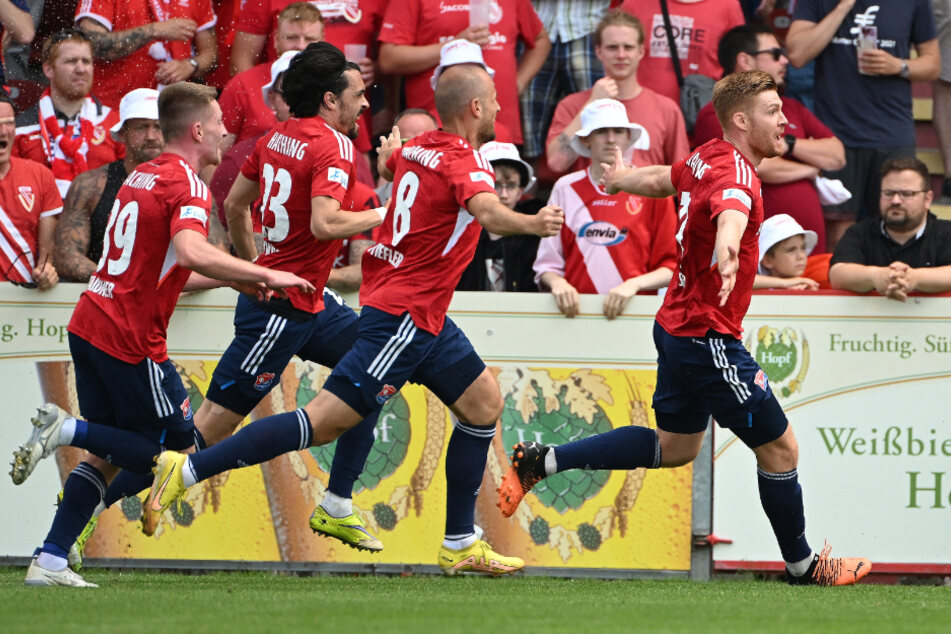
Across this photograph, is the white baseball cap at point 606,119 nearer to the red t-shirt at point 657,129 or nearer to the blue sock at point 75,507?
the red t-shirt at point 657,129

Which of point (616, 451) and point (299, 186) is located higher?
point (299, 186)

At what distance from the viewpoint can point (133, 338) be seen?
233 inches

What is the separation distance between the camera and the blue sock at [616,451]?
250 inches

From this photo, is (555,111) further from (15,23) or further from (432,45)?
(15,23)

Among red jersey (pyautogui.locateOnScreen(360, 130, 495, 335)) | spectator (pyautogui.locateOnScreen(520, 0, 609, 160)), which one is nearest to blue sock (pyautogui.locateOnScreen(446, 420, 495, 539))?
red jersey (pyautogui.locateOnScreen(360, 130, 495, 335))

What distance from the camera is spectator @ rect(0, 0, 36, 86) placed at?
9.41 metres

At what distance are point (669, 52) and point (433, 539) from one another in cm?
396

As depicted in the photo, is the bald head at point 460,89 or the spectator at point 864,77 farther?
the spectator at point 864,77

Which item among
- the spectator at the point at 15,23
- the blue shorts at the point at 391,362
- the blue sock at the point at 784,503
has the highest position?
the spectator at the point at 15,23

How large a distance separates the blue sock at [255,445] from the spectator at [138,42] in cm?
400

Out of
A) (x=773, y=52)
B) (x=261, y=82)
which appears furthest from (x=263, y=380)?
(x=773, y=52)

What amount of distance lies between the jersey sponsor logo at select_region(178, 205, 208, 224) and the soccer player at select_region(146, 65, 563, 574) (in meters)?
0.90

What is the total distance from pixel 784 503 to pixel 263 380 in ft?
8.13

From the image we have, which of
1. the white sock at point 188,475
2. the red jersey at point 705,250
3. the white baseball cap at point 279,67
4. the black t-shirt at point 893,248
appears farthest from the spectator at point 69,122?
the black t-shirt at point 893,248
